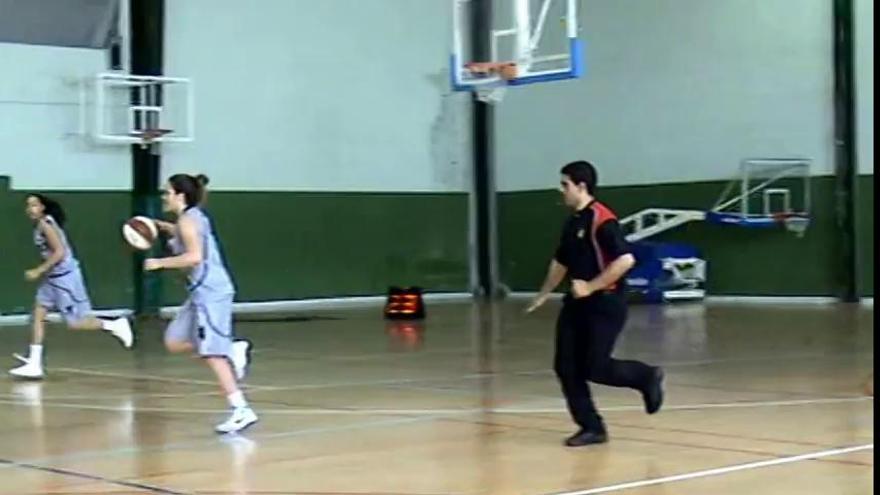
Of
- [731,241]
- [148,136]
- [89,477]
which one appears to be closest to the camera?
[89,477]

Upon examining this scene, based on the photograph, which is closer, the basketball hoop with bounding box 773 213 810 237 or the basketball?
the basketball

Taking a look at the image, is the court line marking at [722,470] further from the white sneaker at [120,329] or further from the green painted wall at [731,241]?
the green painted wall at [731,241]

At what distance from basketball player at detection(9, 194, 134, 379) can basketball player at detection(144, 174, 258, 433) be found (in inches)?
186

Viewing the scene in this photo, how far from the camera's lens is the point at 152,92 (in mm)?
26016

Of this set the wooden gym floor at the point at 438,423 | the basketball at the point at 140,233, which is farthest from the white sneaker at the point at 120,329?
the basketball at the point at 140,233

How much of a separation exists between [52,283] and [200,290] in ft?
17.4

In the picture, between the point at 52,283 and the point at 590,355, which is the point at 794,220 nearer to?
the point at 52,283

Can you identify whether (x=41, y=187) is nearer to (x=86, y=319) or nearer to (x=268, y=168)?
(x=268, y=168)

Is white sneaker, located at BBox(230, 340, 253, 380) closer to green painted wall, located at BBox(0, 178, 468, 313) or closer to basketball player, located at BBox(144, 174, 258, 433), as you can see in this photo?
basketball player, located at BBox(144, 174, 258, 433)

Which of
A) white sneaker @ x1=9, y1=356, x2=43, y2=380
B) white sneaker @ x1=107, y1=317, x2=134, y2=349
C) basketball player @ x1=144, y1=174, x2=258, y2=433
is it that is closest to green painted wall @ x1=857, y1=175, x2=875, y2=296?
white sneaker @ x1=107, y1=317, x2=134, y2=349

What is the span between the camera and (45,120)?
25.7 metres

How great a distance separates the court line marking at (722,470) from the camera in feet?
26.2

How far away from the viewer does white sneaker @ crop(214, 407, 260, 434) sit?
34.4 ft

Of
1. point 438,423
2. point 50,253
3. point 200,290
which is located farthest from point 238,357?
point 50,253
